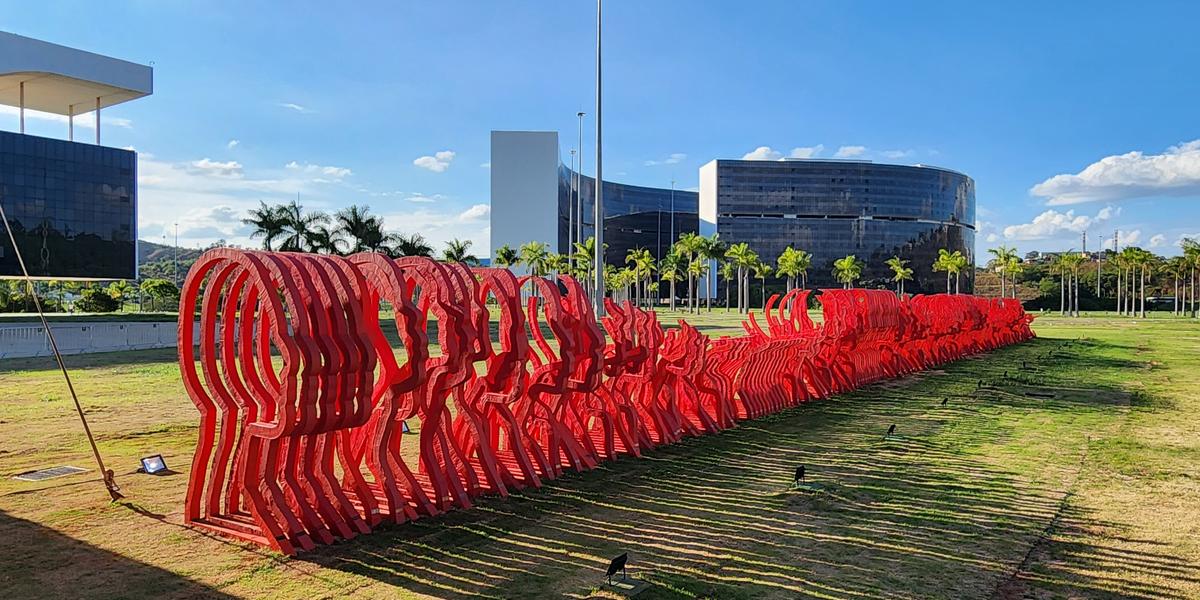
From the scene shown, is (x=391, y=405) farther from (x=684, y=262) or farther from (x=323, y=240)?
(x=684, y=262)

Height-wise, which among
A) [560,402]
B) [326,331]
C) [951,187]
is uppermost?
[951,187]

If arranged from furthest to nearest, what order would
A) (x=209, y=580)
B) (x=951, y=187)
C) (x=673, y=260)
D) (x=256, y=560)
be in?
(x=951, y=187) < (x=673, y=260) < (x=256, y=560) < (x=209, y=580)

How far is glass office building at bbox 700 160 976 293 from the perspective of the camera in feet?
389

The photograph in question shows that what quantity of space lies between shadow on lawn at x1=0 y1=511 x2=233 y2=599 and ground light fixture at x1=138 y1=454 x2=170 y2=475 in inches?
92.2

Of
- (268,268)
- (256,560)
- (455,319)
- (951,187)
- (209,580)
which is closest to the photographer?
(209,580)

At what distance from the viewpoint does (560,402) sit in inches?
390

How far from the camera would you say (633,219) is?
125 metres

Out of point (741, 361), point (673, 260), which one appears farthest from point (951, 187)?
point (741, 361)

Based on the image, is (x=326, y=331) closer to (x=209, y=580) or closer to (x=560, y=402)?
(x=209, y=580)

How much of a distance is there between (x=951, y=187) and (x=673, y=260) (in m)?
59.6

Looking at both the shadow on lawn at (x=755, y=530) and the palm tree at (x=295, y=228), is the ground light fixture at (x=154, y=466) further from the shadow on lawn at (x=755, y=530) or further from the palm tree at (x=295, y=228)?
the palm tree at (x=295, y=228)

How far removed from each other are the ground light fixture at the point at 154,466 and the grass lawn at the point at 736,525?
0.20m

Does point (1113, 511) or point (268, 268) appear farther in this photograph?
point (1113, 511)

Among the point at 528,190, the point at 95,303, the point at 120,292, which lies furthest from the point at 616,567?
the point at 528,190
